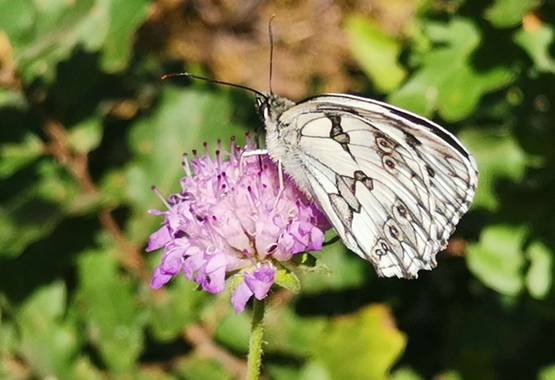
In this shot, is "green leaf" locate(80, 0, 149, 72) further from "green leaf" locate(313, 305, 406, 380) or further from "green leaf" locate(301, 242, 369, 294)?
"green leaf" locate(313, 305, 406, 380)

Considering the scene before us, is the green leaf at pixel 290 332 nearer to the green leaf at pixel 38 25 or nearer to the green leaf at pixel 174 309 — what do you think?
the green leaf at pixel 174 309

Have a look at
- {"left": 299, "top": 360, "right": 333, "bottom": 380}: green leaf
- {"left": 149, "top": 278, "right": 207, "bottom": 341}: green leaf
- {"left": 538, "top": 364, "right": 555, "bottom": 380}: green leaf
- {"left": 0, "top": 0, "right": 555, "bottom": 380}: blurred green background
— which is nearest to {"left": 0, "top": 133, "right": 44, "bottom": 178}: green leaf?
{"left": 0, "top": 0, "right": 555, "bottom": 380}: blurred green background

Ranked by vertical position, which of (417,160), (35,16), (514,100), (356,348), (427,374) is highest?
(35,16)

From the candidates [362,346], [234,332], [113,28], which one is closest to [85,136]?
[113,28]

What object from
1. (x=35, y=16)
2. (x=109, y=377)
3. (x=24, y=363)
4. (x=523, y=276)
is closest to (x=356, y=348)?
(x=523, y=276)

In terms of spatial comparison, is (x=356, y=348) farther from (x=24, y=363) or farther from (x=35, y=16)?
(x=35, y=16)

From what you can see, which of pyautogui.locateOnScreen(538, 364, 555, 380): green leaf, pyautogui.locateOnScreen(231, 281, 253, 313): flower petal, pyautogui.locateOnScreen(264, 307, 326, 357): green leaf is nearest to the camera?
pyautogui.locateOnScreen(231, 281, 253, 313): flower petal
